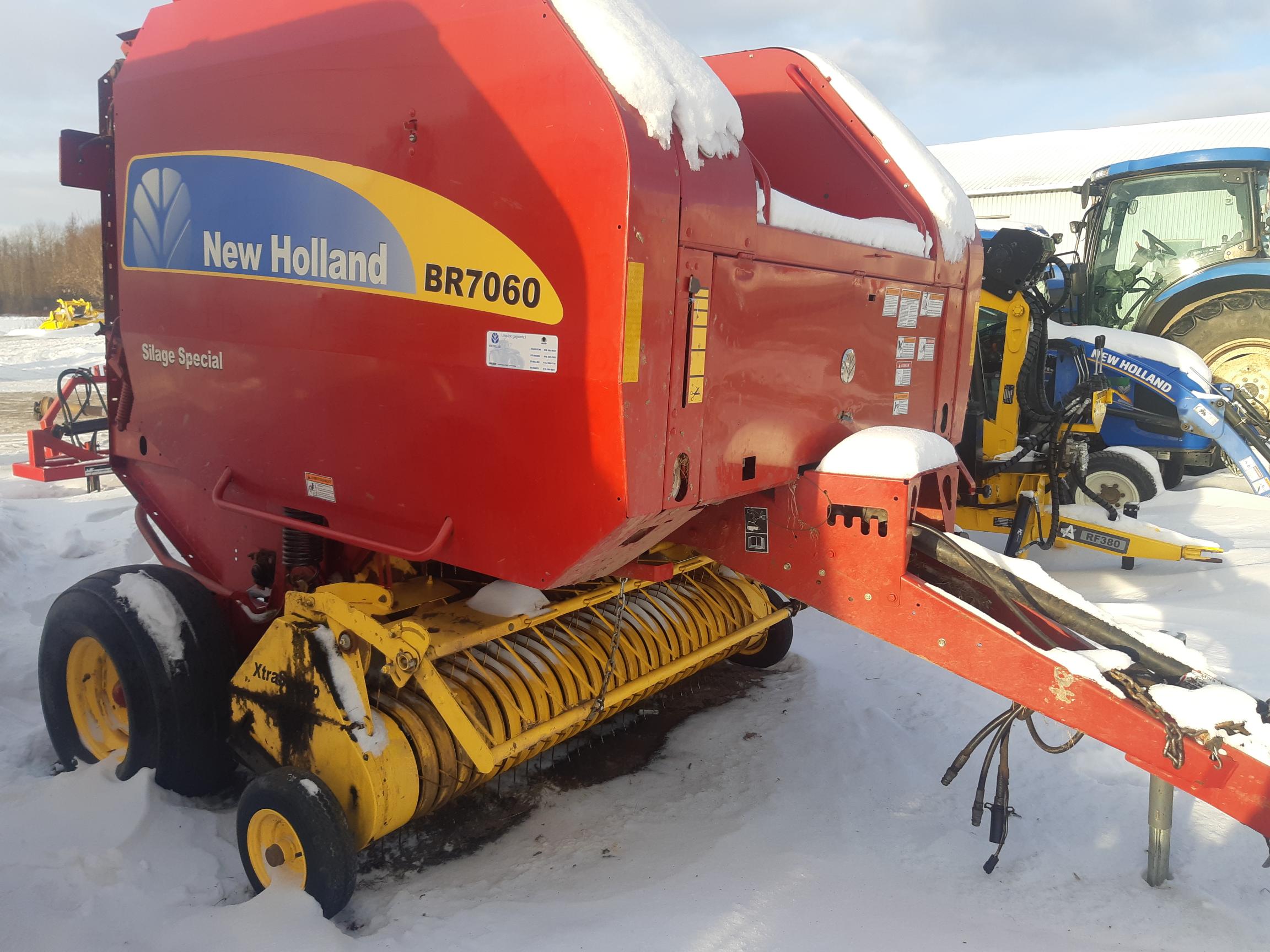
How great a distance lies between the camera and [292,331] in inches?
109

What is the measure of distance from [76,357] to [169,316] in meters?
21.2

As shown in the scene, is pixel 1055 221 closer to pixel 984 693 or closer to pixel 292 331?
pixel 984 693

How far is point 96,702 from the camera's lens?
3.41 metres

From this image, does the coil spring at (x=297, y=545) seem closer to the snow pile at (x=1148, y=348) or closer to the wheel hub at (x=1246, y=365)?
the snow pile at (x=1148, y=348)

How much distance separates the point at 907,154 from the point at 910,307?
68 cm

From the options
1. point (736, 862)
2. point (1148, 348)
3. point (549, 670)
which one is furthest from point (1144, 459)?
point (549, 670)

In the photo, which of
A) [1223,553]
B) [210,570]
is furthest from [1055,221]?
[210,570]

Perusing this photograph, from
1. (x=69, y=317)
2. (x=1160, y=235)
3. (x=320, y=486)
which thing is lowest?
(x=320, y=486)

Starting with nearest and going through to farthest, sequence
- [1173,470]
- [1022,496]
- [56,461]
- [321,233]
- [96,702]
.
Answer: [321,233], [96,702], [56,461], [1022,496], [1173,470]

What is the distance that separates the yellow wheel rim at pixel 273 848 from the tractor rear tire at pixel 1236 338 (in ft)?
27.6

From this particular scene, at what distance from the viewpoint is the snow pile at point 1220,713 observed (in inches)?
89.3

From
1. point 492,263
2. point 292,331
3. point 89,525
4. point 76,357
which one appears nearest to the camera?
point 492,263

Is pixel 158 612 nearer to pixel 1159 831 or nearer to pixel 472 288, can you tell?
pixel 472 288

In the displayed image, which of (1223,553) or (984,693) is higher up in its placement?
(1223,553)
